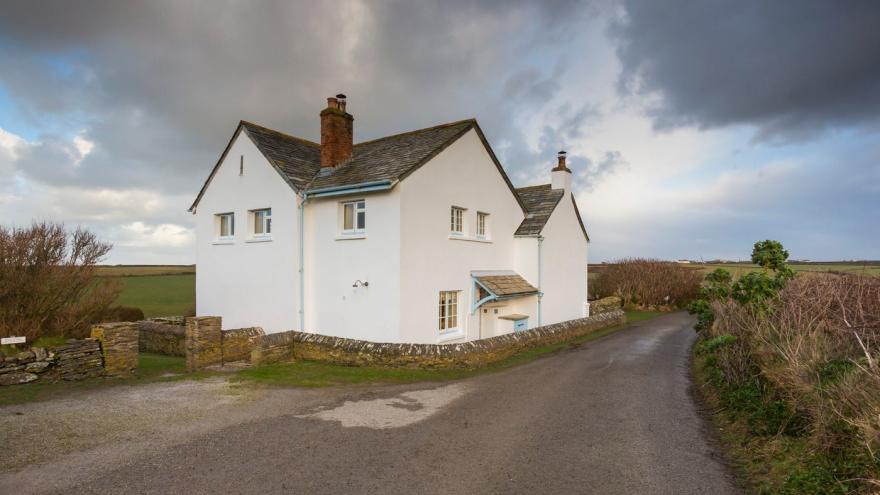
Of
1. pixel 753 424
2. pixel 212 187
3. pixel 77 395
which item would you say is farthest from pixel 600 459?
pixel 212 187

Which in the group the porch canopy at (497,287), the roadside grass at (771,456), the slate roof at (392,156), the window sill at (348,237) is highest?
the slate roof at (392,156)

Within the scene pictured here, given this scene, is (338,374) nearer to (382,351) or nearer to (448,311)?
(382,351)

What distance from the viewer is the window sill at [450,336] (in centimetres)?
1623

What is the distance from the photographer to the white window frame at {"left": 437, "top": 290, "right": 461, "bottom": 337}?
1648cm

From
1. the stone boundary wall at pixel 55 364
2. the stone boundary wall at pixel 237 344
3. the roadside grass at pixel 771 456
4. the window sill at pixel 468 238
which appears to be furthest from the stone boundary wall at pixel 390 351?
the roadside grass at pixel 771 456

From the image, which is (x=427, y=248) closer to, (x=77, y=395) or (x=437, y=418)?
(x=437, y=418)

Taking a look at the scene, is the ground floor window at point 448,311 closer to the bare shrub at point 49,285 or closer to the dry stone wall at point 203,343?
the dry stone wall at point 203,343

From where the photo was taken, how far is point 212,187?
20359 millimetres

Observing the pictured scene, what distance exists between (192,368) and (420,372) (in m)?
6.98

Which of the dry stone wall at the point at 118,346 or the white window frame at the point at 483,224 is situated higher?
the white window frame at the point at 483,224

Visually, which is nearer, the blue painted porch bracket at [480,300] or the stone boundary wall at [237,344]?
the stone boundary wall at [237,344]

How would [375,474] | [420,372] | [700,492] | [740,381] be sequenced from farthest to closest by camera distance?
[420,372] → [740,381] → [375,474] → [700,492]

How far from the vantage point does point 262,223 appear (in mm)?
18641

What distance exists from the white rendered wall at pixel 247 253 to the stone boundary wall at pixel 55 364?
587 centimetres
